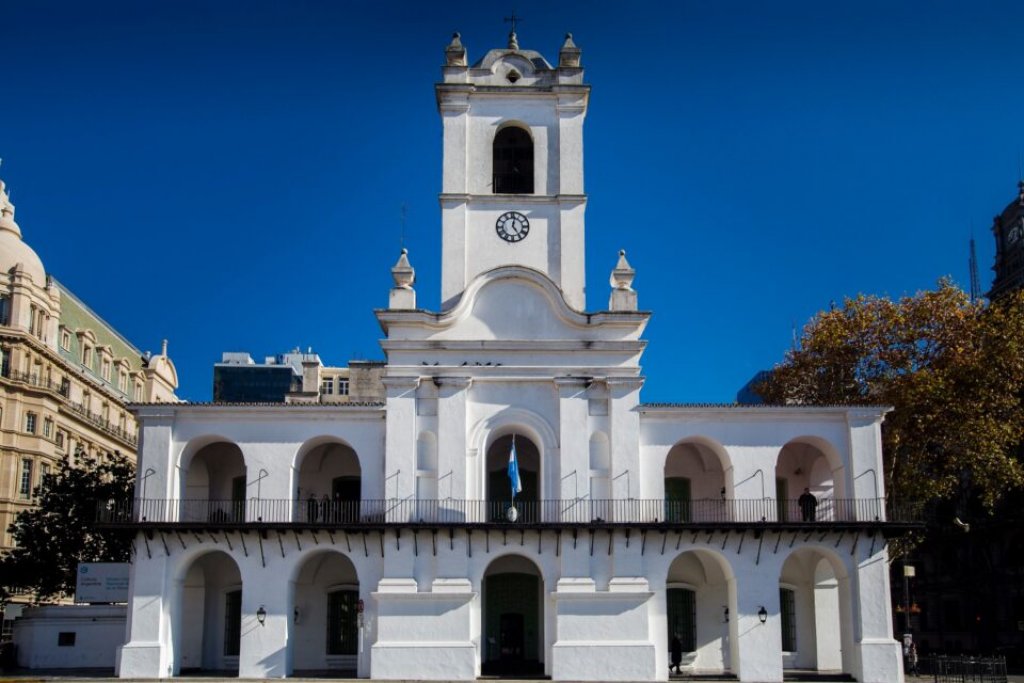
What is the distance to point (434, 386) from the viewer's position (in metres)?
37.1

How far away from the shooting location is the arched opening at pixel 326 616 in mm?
37844

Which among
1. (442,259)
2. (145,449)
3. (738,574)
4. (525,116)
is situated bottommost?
(738,574)

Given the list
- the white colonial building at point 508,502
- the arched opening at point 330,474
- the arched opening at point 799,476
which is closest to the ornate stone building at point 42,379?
the arched opening at point 330,474

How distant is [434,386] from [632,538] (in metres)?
7.82

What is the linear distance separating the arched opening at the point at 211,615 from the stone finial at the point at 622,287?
15066mm

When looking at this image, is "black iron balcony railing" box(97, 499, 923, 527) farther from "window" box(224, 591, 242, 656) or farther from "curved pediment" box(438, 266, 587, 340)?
"curved pediment" box(438, 266, 587, 340)

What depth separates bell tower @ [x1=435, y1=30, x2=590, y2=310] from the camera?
128 ft

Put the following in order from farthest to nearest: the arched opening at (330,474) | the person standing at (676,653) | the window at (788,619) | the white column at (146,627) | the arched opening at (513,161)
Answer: the arched opening at (513,161) < the arched opening at (330,474) < the window at (788,619) < the person standing at (676,653) < the white column at (146,627)

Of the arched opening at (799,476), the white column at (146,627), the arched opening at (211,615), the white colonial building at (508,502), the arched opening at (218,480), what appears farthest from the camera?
the arched opening at (799,476)

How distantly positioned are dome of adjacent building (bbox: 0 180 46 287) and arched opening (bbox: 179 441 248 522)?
89.2ft

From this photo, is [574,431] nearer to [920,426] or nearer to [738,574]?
[738,574]

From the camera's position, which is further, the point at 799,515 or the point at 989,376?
the point at 989,376

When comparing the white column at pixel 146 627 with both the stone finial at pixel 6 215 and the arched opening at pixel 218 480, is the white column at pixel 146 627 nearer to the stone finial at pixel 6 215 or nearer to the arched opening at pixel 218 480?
the arched opening at pixel 218 480

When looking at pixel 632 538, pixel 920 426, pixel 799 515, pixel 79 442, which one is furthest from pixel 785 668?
pixel 79 442
